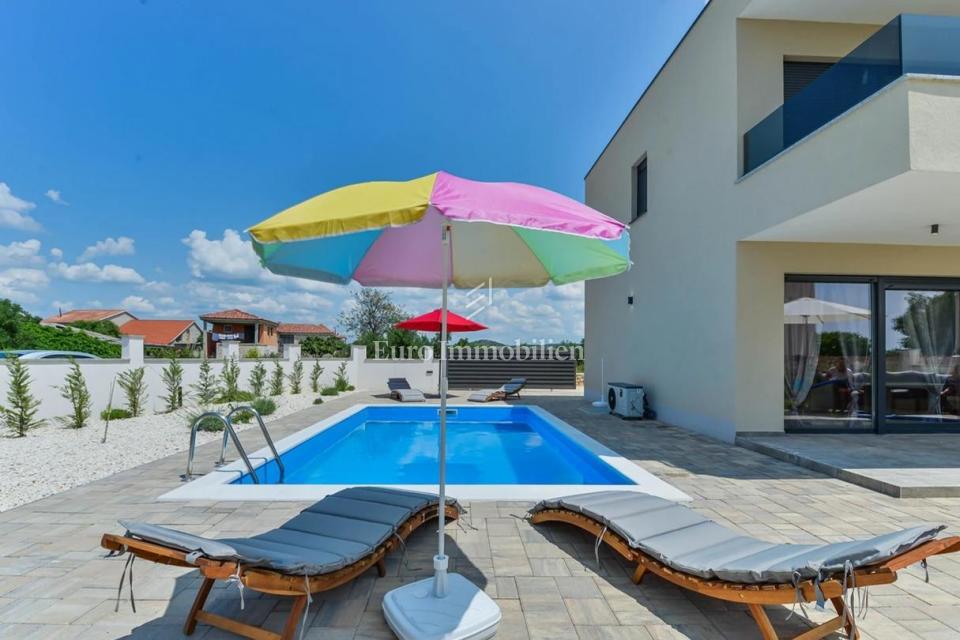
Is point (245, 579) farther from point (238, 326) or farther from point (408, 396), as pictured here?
point (238, 326)

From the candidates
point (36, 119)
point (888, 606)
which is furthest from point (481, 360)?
point (36, 119)

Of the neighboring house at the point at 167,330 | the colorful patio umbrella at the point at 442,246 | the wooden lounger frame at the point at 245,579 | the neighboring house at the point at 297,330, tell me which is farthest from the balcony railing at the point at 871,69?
the neighboring house at the point at 167,330

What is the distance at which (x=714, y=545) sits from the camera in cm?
294

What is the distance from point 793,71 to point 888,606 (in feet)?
27.1

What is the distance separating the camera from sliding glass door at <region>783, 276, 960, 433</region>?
25.7 ft

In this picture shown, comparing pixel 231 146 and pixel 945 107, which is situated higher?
pixel 231 146

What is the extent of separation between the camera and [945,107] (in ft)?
15.8

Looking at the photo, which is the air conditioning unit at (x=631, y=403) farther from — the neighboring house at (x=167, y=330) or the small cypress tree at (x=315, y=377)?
the neighboring house at (x=167, y=330)

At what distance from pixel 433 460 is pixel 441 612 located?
554cm

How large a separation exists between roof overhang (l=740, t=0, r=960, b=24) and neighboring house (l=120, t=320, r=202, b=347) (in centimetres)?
5692

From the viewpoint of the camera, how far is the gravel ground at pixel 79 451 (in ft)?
17.0

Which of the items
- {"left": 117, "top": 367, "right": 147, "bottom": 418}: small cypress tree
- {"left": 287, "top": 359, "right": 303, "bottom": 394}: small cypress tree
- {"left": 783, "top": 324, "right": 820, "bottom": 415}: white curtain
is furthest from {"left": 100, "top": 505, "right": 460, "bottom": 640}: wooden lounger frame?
{"left": 287, "top": 359, "right": 303, "bottom": 394}: small cypress tree

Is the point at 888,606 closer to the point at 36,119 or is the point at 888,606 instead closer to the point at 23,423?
the point at 23,423

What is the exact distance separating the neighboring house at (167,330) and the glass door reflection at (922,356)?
189 ft
